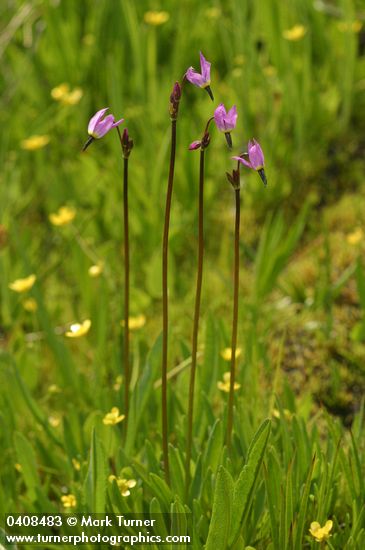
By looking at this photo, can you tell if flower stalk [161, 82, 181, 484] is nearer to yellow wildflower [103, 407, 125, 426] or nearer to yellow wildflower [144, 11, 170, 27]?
yellow wildflower [103, 407, 125, 426]

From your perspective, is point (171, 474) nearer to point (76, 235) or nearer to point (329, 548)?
point (329, 548)

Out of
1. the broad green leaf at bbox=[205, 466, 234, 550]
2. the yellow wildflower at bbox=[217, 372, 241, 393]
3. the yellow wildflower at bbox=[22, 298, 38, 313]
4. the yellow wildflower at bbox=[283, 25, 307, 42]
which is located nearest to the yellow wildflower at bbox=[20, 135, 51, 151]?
the yellow wildflower at bbox=[22, 298, 38, 313]

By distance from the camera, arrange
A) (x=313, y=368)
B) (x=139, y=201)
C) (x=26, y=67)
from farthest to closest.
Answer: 1. (x=26, y=67)
2. (x=139, y=201)
3. (x=313, y=368)

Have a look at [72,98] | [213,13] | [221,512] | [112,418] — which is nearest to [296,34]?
[213,13]

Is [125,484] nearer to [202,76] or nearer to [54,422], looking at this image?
[54,422]

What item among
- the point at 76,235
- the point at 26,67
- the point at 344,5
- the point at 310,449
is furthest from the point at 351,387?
the point at 26,67

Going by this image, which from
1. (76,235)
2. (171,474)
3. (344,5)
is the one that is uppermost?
(344,5)
